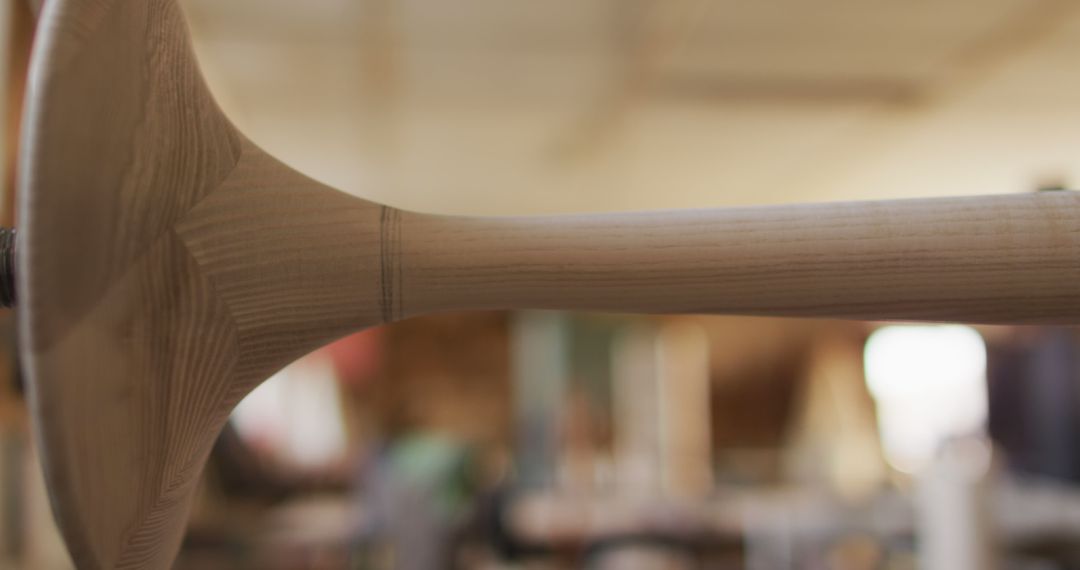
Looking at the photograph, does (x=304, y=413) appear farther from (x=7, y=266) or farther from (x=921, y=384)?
(x=7, y=266)

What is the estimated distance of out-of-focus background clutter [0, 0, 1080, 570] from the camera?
7.92 ft

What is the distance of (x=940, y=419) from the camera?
6781 mm

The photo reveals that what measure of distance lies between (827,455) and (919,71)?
3852 mm

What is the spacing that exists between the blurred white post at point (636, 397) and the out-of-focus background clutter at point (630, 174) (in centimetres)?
3

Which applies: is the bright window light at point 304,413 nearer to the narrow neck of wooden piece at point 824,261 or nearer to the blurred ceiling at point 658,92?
the blurred ceiling at point 658,92

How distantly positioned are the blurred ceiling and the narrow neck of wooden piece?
248 cm

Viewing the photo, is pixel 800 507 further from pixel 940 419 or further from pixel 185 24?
pixel 940 419

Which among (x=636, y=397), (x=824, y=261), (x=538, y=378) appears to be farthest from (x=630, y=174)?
(x=824, y=261)

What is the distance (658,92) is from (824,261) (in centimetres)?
326

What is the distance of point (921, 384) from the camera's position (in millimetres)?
6895

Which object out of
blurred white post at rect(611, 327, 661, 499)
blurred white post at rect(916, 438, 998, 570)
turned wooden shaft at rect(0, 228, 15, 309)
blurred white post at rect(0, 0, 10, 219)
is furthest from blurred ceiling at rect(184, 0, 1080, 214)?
turned wooden shaft at rect(0, 228, 15, 309)

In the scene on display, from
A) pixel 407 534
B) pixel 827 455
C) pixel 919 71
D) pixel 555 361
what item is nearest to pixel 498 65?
pixel 919 71

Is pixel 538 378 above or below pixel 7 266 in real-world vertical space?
above

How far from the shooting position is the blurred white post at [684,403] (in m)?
6.49
